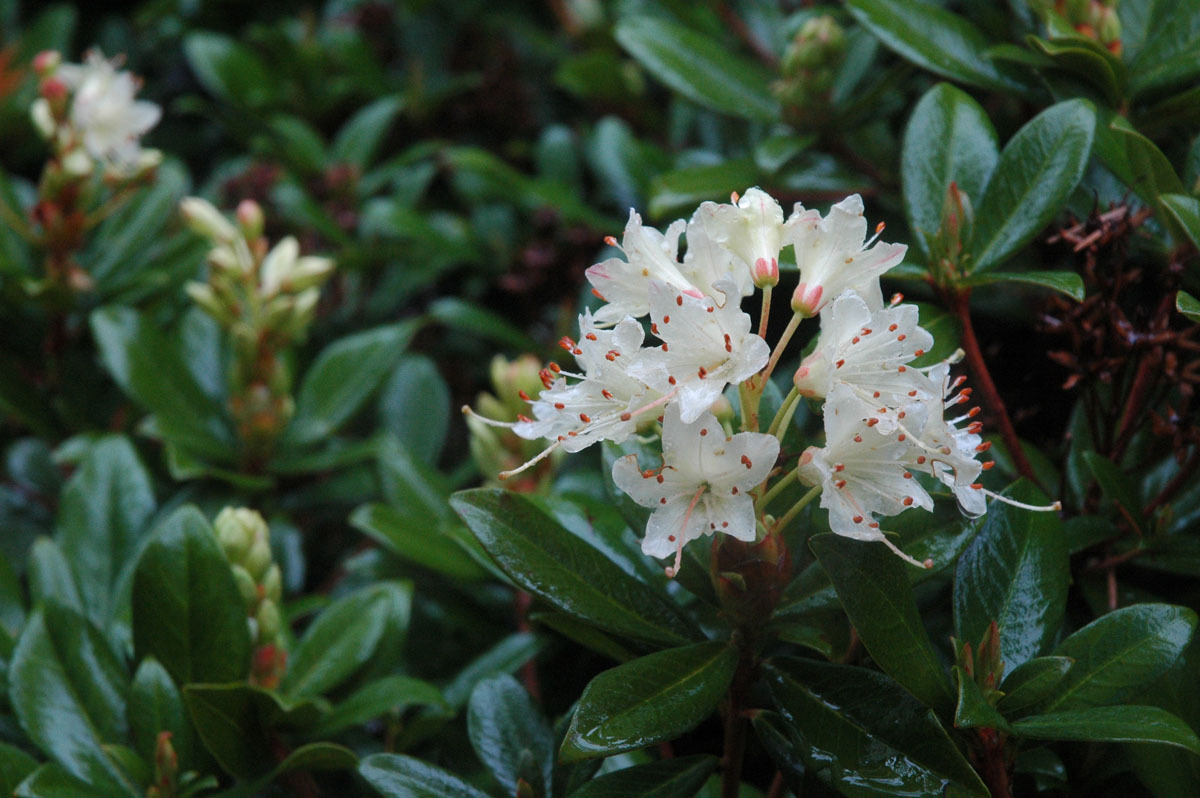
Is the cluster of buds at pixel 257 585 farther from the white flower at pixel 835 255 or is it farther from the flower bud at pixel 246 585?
the white flower at pixel 835 255

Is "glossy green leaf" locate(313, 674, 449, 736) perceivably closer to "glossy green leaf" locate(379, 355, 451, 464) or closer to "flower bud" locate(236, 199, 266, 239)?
"glossy green leaf" locate(379, 355, 451, 464)

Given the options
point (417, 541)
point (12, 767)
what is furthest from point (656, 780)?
point (12, 767)

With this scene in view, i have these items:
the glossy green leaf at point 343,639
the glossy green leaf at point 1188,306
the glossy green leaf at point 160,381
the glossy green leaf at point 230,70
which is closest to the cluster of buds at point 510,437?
the glossy green leaf at point 343,639

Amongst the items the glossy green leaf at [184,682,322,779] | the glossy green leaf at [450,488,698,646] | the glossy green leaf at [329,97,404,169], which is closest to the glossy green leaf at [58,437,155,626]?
the glossy green leaf at [184,682,322,779]

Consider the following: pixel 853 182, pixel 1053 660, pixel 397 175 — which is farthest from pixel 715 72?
pixel 1053 660

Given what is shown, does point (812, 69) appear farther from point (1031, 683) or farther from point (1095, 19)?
point (1031, 683)

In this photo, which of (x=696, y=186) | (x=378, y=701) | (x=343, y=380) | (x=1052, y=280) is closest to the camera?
(x=1052, y=280)
